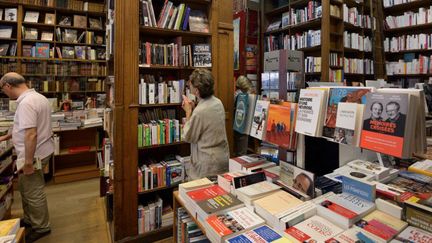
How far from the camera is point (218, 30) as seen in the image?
273 centimetres

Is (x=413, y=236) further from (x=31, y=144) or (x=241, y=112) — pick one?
(x=31, y=144)

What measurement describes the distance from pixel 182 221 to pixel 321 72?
165 inches

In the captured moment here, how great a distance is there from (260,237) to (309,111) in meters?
0.59

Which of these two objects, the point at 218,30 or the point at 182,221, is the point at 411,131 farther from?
the point at 218,30

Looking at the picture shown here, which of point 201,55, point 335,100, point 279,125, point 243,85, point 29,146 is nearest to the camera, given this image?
point 335,100

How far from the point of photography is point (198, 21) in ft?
8.95

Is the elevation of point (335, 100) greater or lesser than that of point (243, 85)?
lesser

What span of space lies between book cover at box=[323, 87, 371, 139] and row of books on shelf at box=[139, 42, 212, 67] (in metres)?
1.69

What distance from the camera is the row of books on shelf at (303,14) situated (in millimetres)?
4846

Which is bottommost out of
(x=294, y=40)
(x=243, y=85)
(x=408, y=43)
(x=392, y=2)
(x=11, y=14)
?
(x=243, y=85)

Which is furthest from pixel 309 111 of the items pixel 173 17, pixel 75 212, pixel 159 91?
pixel 75 212

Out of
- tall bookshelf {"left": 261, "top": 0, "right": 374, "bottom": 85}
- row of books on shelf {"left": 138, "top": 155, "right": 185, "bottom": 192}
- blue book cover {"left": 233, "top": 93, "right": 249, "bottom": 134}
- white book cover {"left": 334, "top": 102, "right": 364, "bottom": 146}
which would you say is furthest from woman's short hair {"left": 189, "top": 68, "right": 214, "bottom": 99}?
tall bookshelf {"left": 261, "top": 0, "right": 374, "bottom": 85}

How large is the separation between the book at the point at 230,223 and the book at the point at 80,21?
509 cm

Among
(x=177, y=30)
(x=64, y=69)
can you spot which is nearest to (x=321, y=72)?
(x=177, y=30)
